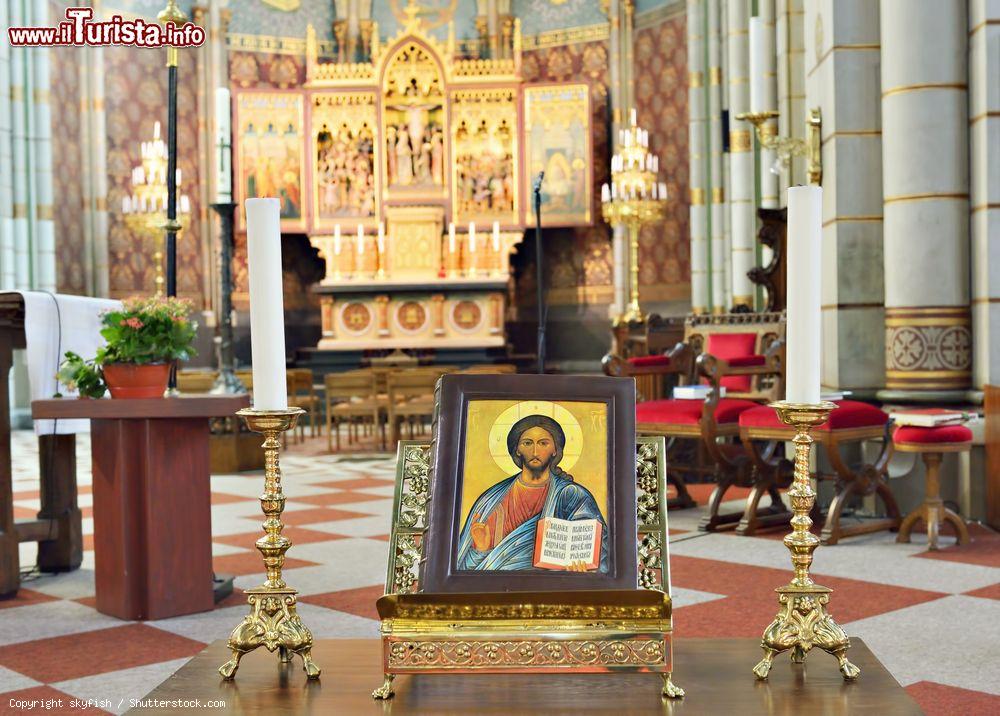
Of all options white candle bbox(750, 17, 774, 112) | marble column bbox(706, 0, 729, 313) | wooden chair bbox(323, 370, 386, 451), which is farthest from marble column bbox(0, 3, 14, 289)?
white candle bbox(750, 17, 774, 112)

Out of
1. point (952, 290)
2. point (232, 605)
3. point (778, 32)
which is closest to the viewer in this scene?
point (232, 605)

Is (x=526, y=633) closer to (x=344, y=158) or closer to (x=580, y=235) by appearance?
(x=344, y=158)

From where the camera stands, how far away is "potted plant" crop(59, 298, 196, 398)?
12.3 feet

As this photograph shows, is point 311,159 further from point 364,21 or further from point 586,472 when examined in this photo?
point 586,472

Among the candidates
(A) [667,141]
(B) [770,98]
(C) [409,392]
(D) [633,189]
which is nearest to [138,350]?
(C) [409,392]

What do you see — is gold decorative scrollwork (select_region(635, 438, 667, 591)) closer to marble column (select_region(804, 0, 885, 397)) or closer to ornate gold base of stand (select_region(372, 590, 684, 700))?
ornate gold base of stand (select_region(372, 590, 684, 700))

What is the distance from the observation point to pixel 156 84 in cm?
1602

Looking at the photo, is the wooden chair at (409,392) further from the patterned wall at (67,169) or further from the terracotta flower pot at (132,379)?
the terracotta flower pot at (132,379)

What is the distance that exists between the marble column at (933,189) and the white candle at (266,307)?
179 inches

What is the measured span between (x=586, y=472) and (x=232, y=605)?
8.39 feet

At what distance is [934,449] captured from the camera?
4.81m

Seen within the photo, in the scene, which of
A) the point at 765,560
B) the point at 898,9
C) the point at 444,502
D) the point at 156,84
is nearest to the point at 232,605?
the point at 765,560

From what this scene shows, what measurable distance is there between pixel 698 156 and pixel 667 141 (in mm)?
1686

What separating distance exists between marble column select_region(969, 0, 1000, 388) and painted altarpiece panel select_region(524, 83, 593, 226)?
9.92 metres
